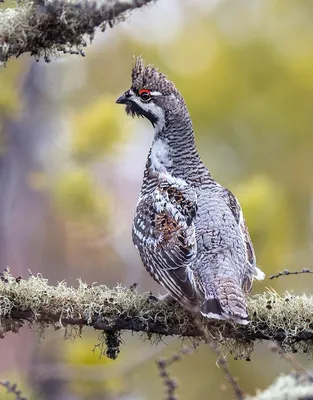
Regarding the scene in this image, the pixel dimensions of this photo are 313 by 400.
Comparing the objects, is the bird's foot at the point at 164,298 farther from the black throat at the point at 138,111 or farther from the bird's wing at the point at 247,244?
the black throat at the point at 138,111

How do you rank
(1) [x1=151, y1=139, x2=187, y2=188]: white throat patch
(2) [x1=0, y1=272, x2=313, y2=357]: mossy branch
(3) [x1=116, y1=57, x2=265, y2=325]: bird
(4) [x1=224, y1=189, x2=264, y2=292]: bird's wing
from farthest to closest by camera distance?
(1) [x1=151, y1=139, x2=187, y2=188]: white throat patch → (4) [x1=224, y1=189, x2=264, y2=292]: bird's wing → (3) [x1=116, y1=57, x2=265, y2=325]: bird → (2) [x1=0, y1=272, x2=313, y2=357]: mossy branch

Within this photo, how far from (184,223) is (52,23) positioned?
200 centimetres

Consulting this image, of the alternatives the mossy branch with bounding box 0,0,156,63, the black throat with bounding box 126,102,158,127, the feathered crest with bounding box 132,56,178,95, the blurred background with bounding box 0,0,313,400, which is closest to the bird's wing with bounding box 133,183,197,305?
the black throat with bounding box 126,102,158,127

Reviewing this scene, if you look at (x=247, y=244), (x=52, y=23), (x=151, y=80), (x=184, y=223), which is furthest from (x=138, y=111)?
(x=52, y=23)

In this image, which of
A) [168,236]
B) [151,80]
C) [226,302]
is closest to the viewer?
[226,302]

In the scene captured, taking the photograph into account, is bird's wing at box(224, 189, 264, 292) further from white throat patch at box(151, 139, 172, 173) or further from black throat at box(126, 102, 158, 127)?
black throat at box(126, 102, 158, 127)

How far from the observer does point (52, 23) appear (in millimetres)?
2805

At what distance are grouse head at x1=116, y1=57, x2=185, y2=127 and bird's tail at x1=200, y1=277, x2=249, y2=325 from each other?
1.40 metres

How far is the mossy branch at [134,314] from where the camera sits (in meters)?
3.74

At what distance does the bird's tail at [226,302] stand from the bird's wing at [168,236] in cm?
12

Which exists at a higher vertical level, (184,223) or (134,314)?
(184,223)

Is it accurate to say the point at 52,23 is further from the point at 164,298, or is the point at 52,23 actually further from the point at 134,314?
the point at 164,298

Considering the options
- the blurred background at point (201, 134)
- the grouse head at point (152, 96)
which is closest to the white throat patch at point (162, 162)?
the grouse head at point (152, 96)

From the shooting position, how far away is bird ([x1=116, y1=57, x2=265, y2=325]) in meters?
4.16
